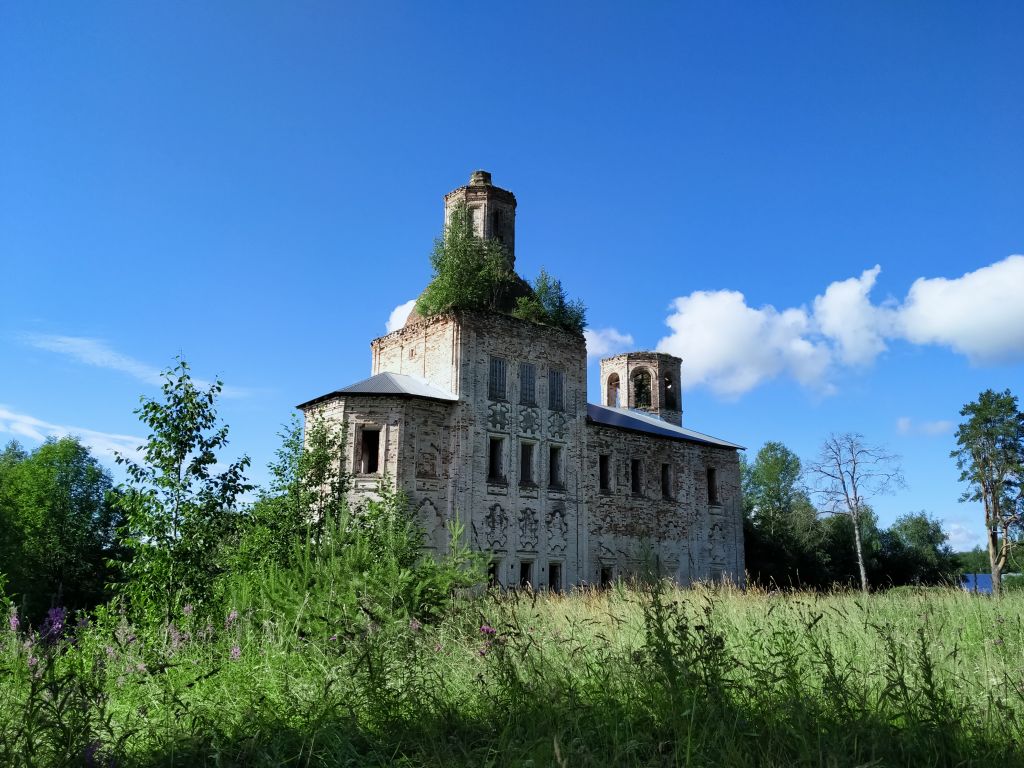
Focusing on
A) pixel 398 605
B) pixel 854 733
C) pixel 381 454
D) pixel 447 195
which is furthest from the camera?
pixel 447 195

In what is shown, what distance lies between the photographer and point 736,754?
11.6 feet

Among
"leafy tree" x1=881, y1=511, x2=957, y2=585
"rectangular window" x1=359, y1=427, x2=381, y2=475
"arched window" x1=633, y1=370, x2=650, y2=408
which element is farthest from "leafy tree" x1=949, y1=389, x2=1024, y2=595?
"rectangular window" x1=359, y1=427, x2=381, y2=475

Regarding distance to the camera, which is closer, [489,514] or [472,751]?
[472,751]

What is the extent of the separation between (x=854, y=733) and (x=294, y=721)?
10.8ft

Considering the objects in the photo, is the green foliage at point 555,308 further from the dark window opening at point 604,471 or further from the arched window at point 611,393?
the arched window at point 611,393

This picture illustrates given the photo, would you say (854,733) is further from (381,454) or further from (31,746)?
(381,454)

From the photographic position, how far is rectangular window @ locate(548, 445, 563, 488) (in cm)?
2392

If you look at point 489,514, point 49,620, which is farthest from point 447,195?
point 49,620

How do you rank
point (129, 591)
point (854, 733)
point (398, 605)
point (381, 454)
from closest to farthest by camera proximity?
1. point (854, 733)
2. point (398, 605)
3. point (129, 591)
4. point (381, 454)

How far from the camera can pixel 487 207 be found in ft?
91.0

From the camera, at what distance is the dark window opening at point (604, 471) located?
25.6 m

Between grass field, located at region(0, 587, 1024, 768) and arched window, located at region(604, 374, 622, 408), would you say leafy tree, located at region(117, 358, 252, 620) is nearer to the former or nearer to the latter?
grass field, located at region(0, 587, 1024, 768)

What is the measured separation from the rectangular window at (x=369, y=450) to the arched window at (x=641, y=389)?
→ 677 inches

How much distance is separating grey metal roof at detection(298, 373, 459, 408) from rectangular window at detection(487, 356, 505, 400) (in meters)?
1.32
